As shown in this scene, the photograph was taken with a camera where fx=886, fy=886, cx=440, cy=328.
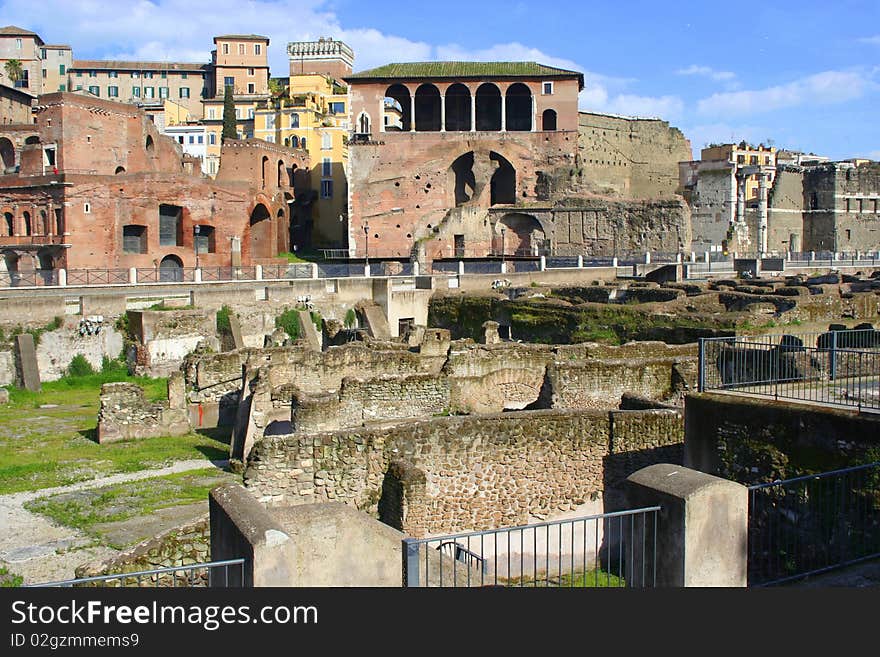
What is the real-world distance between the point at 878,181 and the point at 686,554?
7829 cm

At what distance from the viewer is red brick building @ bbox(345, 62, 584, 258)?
57.2 metres

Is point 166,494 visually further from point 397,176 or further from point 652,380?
point 397,176

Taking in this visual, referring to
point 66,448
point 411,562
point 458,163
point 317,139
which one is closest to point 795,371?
point 411,562

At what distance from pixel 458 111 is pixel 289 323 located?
38435 millimetres

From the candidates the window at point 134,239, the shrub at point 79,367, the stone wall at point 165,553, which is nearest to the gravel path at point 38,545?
the stone wall at point 165,553

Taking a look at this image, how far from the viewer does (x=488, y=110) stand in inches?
2616

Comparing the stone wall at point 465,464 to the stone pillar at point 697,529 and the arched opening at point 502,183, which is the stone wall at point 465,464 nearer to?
the stone pillar at point 697,529

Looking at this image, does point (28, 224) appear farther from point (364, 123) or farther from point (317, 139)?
point (317, 139)

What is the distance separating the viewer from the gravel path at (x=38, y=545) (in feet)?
36.1

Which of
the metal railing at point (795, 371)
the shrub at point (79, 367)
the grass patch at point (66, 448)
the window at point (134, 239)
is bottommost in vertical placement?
the grass patch at point (66, 448)

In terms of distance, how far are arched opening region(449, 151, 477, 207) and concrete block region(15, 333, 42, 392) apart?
37.4 m

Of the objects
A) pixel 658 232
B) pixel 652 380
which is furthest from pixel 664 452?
pixel 658 232

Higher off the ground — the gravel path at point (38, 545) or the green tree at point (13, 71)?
the green tree at point (13, 71)

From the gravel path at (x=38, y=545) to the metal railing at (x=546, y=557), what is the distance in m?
4.87
